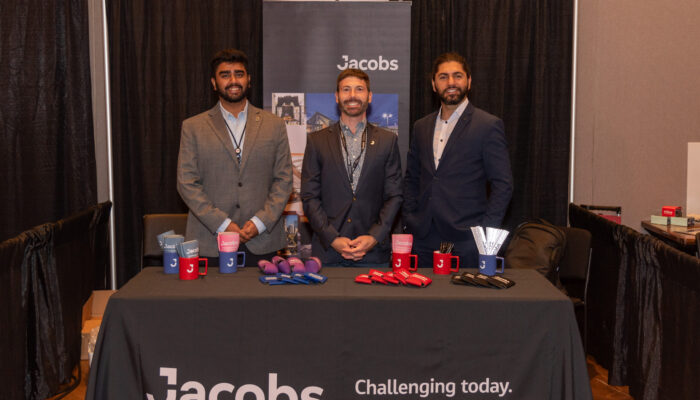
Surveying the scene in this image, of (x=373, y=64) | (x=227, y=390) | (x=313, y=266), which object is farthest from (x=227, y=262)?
(x=373, y=64)

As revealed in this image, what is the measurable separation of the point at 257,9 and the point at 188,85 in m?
0.81

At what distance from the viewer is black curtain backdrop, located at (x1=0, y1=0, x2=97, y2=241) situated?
4.62 meters

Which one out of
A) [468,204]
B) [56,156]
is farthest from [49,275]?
[468,204]

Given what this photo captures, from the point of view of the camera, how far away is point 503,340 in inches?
84.6

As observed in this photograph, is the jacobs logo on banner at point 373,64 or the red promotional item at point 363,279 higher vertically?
the jacobs logo on banner at point 373,64

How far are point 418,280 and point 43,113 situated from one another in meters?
3.74

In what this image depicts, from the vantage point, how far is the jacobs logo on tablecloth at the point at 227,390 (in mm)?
2135

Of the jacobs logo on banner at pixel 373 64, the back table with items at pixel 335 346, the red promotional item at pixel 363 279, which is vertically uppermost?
the jacobs logo on banner at pixel 373 64

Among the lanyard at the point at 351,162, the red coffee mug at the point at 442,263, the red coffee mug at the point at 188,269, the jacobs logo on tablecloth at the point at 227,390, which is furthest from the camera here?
the lanyard at the point at 351,162

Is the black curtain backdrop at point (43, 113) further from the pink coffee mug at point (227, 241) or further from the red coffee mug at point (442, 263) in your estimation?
the red coffee mug at point (442, 263)

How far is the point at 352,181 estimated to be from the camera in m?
3.10

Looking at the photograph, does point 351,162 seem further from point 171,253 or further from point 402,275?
point 171,253

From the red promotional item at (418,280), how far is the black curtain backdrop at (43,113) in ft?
11.1

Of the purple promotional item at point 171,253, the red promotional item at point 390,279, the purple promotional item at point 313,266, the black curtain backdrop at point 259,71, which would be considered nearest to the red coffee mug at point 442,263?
the red promotional item at point 390,279
